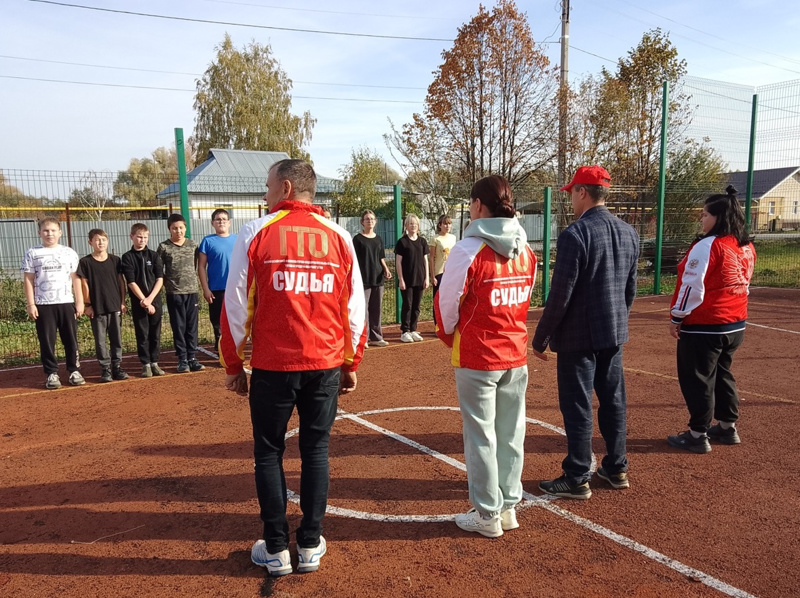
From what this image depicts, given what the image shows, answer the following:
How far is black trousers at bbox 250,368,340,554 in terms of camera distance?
3.04 meters

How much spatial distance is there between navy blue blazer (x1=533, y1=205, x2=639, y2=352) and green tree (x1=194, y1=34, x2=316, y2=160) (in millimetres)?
35377

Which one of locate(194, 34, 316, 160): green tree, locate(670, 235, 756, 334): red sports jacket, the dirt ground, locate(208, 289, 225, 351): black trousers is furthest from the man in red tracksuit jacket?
locate(194, 34, 316, 160): green tree

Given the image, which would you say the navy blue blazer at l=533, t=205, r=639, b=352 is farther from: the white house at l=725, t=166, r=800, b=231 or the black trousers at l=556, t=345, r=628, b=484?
the white house at l=725, t=166, r=800, b=231

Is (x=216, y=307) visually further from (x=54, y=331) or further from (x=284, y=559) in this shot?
(x=284, y=559)

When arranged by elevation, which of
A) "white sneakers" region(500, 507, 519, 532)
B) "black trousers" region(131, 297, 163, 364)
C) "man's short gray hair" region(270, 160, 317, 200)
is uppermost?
"man's short gray hair" region(270, 160, 317, 200)

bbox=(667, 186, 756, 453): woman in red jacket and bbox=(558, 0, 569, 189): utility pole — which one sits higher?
bbox=(558, 0, 569, 189): utility pole

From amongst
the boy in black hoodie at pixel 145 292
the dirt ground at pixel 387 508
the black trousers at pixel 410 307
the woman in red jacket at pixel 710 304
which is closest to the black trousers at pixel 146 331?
the boy in black hoodie at pixel 145 292

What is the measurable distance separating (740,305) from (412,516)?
3254mm

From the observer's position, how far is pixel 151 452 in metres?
5.08

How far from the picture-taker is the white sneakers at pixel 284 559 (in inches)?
125

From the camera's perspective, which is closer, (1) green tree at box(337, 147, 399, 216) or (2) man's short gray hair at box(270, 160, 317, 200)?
(2) man's short gray hair at box(270, 160, 317, 200)

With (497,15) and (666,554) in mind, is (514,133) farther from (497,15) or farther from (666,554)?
(666,554)

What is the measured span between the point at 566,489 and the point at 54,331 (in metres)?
6.41

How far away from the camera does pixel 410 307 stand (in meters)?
9.75
